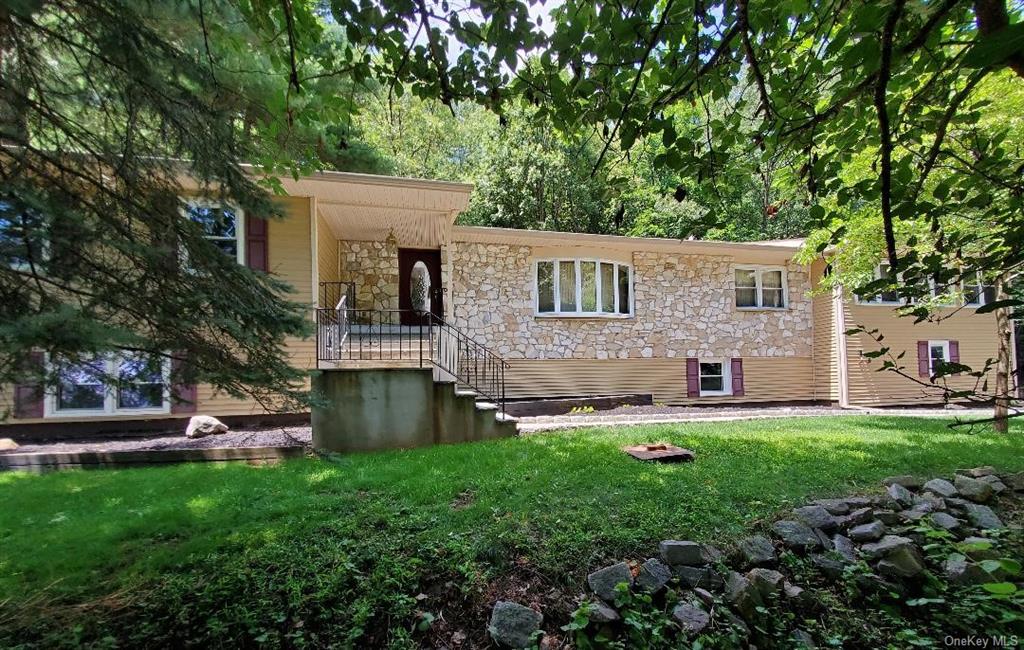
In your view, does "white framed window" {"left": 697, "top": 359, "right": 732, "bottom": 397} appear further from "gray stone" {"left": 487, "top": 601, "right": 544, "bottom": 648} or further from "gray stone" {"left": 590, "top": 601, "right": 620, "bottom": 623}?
"gray stone" {"left": 487, "top": 601, "right": 544, "bottom": 648}

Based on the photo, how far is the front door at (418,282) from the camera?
10.6 metres

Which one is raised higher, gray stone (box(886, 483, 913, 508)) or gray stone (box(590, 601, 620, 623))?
gray stone (box(886, 483, 913, 508))

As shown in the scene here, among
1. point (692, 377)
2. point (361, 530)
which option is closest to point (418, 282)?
point (692, 377)

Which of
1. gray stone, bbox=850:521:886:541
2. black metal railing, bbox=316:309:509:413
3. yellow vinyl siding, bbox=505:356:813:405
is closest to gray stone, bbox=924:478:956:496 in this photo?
gray stone, bbox=850:521:886:541

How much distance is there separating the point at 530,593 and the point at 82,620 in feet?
8.32

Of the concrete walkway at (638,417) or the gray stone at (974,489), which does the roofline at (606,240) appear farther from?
the gray stone at (974,489)

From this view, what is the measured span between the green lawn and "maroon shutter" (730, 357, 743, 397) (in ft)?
19.9

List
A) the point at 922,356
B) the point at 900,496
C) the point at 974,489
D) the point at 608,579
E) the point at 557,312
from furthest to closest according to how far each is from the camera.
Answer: the point at 922,356 < the point at 557,312 < the point at 974,489 < the point at 900,496 < the point at 608,579

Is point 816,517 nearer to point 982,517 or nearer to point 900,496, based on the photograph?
point 900,496

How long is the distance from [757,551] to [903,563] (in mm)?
1077

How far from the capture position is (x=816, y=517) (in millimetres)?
4016

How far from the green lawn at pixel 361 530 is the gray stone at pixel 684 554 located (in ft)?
0.38

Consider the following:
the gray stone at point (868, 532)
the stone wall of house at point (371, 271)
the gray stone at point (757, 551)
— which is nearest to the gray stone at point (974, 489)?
the gray stone at point (868, 532)

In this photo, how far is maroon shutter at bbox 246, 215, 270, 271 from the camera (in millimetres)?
7984
